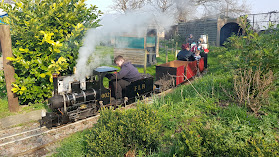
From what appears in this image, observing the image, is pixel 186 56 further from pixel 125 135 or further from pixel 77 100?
pixel 125 135

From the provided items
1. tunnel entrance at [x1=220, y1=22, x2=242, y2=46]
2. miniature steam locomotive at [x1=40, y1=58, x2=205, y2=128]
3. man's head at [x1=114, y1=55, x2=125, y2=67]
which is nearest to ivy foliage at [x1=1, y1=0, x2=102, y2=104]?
miniature steam locomotive at [x1=40, y1=58, x2=205, y2=128]

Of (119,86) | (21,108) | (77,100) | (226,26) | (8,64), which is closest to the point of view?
(77,100)

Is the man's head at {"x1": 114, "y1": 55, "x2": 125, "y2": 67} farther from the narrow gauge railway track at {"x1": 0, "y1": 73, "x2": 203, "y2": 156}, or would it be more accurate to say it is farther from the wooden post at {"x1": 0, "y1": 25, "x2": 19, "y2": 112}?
the wooden post at {"x1": 0, "y1": 25, "x2": 19, "y2": 112}

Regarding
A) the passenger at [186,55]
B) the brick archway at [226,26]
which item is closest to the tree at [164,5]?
the brick archway at [226,26]

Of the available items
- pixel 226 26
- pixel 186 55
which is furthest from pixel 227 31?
pixel 186 55

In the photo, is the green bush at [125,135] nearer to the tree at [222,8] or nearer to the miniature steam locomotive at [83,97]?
the miniature steam locomotive at [83,97]

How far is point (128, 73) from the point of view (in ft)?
24.6

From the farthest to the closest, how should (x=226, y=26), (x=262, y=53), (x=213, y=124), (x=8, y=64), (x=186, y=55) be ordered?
(x=226, y=26) < (x=186, y=55) < (x=8, y=64) < (x=262, y=53) < (x=213, y=124)

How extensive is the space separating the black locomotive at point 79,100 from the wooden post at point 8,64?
1.84 metres

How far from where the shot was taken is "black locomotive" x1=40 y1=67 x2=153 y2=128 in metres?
5.93

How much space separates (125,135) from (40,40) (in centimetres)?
499

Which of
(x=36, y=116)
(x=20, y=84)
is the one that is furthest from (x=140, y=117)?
(x=20, y=84)

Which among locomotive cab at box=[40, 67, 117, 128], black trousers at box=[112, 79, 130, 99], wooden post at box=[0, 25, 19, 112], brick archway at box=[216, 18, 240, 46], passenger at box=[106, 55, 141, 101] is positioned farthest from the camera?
brick archway at box=[216, 18, 240, 46]

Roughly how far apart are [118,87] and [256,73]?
168 inches
